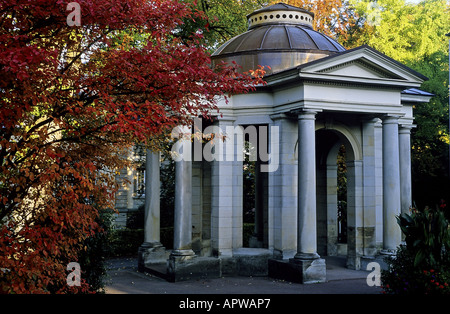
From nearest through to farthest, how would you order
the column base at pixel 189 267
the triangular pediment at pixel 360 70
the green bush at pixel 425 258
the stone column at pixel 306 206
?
the green bush at pixel 425 258 < the stone column at pixel 306 206 < the triangular pediment at pixel 360 70 < the column base at pixel 189 267

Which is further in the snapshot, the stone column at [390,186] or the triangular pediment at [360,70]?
the stone column at [390,186]

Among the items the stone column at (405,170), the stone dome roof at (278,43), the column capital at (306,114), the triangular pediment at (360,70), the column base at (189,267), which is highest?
the stone dome roof at (278,43)

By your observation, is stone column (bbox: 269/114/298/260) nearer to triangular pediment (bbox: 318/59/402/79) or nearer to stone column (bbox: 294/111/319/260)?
stone column (bbox: 294/111/319/260)

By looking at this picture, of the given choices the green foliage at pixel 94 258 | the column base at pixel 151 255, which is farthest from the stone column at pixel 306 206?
the green foliage at pixel 94 258

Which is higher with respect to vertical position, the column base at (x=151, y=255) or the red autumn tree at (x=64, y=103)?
the red autumn tree at (x=64, y=103)

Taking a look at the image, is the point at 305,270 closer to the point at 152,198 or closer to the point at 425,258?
the point at 425,258

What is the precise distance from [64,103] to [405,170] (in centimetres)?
1645

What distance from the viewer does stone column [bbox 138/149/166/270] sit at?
65.9 feet

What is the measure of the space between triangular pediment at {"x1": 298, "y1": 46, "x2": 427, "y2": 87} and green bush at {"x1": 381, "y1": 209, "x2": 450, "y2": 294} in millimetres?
5725

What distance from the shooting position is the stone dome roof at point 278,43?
1930 cm

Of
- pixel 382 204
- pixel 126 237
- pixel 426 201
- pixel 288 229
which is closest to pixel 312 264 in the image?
pixel 288 229

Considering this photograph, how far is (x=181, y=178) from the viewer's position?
58.7 ft

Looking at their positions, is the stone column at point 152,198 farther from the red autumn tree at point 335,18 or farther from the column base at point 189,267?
the red autumn tree at point 335,18
